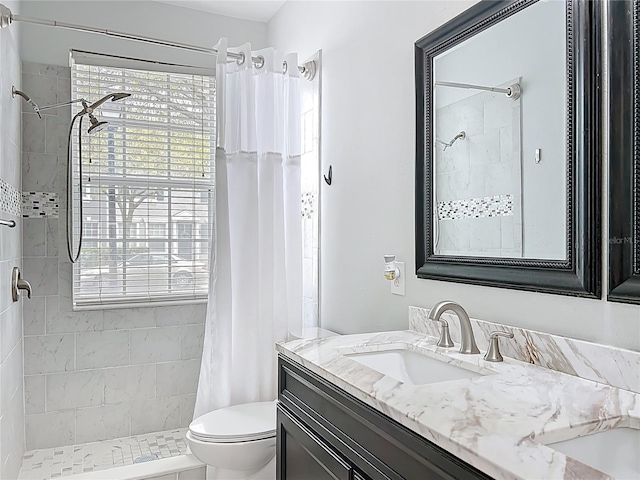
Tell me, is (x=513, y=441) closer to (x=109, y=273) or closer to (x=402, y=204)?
(x=402, y=204)

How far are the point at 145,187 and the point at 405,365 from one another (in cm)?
208

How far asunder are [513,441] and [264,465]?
1.49 meters

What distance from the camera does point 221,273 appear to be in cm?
240

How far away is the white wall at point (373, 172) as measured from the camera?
1691 mm

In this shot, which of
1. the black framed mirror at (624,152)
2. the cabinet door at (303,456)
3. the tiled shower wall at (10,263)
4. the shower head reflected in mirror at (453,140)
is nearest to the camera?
the black framed mirror at (624,152)

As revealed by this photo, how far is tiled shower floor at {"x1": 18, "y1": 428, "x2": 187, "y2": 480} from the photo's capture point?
2549 millimetres

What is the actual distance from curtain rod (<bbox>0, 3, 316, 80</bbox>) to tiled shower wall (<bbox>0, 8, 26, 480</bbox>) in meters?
0.08

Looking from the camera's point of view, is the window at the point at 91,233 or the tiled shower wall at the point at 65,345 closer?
the tiled shower wall at the point at 65,345

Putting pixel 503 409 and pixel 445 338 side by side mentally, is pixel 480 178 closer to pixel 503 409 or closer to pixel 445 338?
pixel 445 338

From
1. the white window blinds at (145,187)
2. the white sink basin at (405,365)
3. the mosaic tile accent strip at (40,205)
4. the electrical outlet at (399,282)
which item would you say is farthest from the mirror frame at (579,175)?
the mosaic tile accent strip at (40,205)

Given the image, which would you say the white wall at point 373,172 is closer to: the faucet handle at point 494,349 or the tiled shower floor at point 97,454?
the faucet handle at point 494,349

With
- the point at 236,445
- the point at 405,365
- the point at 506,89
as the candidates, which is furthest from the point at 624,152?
the point at 236,445

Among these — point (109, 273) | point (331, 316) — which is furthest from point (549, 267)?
point (109, 273)

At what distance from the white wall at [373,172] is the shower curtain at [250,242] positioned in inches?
8.9
